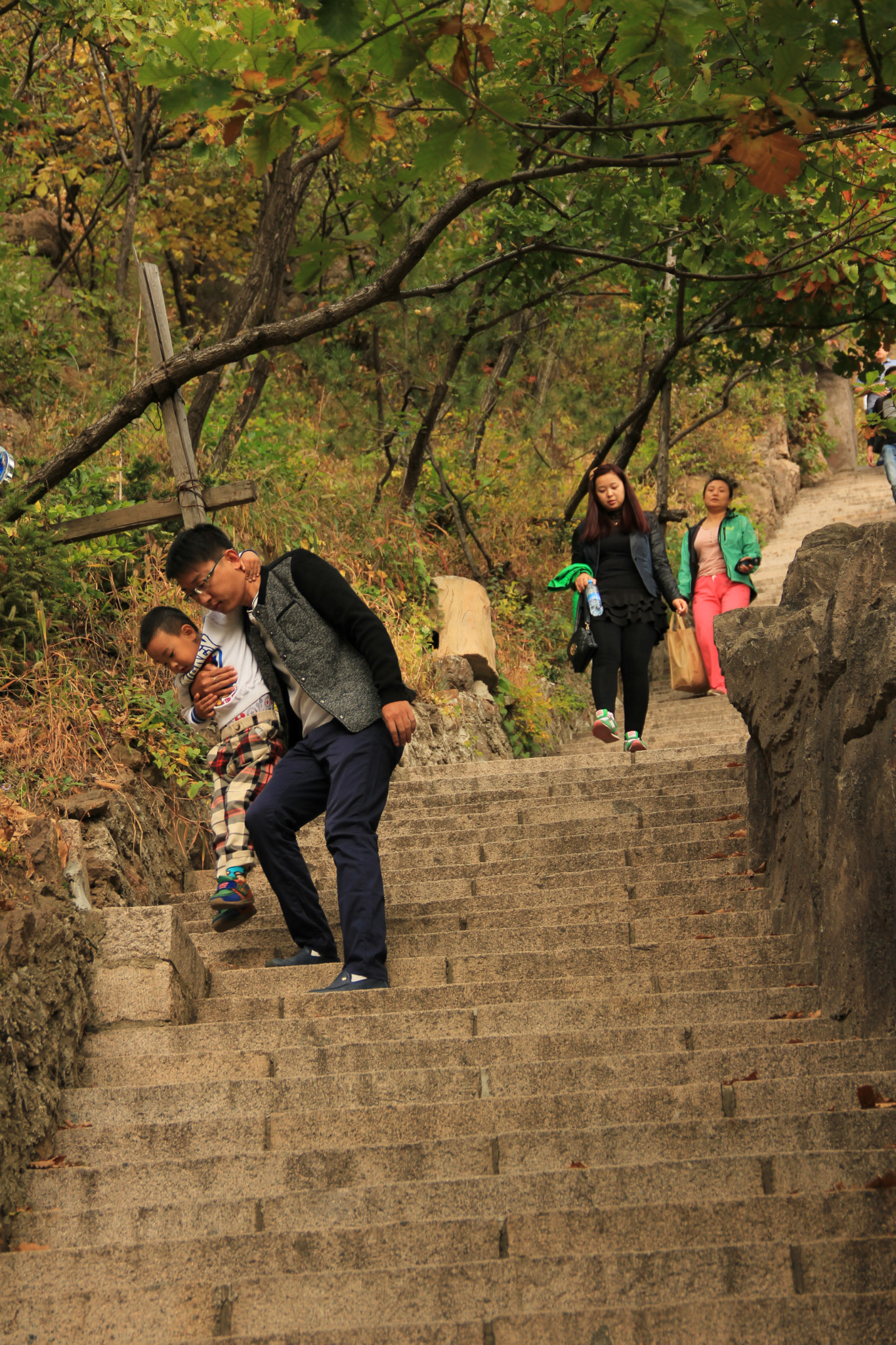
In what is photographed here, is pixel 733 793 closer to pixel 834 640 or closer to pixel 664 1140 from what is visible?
pixel 834 640

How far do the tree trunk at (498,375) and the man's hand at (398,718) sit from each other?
915 centimetres

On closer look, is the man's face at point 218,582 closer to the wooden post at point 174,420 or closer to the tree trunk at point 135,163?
the wooden post at point 174,420

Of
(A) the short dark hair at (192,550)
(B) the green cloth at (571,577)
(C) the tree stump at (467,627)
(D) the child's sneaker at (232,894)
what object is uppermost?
(C) the tree stump at (467,627)

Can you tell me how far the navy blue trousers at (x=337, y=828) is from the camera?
4.21 m

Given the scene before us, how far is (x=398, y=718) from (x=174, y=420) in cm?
351

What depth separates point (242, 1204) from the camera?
299cm

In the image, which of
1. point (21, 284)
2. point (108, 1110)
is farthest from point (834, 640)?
point (21, 284)

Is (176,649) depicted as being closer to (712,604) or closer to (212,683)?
(212,683)

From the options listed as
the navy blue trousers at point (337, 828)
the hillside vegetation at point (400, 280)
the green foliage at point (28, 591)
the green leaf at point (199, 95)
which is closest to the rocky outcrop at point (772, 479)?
the hillside vegetation at point (400, 280)

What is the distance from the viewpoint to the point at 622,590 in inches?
295

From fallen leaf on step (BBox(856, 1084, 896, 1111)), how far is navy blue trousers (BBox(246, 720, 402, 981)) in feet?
5.49

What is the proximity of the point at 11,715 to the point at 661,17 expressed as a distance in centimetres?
436

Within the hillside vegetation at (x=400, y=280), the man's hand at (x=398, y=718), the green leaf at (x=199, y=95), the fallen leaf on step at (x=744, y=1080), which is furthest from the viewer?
the man's hand at (x=398, y=718)

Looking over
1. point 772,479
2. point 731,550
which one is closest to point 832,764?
point 731,550
